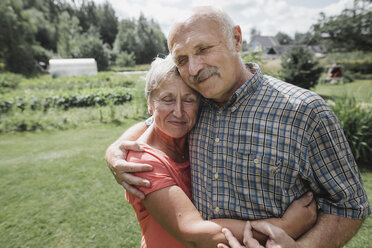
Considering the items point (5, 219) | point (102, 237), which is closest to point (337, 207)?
point (102, 237)

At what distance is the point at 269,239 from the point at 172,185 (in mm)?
627

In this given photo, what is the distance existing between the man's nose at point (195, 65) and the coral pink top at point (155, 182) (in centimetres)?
61

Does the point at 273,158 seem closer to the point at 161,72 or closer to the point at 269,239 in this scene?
the point at 269,239

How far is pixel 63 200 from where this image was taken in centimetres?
462

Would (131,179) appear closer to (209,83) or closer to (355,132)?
(209,83)

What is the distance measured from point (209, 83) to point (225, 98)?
22cm

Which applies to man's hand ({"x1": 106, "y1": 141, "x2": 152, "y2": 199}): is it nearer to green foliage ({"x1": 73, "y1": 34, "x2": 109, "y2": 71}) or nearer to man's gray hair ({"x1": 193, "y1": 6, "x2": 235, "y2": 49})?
man's gray hair ({"x1": 193, "y1": 6, "x2": 235, "y2": 49})

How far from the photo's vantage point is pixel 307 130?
1.28 metres

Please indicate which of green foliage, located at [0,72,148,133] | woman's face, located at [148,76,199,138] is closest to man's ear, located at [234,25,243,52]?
woman's face, located at [148,76,199,138]

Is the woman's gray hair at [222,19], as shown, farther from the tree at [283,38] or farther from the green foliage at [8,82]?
the tree at [283,38]

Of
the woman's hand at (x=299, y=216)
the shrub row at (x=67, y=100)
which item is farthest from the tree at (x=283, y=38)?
the woman's hand at (x=299, y=216)

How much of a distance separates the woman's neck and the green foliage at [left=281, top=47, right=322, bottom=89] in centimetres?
1376

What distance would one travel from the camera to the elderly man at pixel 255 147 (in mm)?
1265

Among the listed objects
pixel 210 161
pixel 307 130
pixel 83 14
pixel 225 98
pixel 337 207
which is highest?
pixel 83 14
